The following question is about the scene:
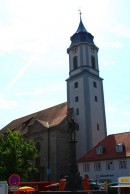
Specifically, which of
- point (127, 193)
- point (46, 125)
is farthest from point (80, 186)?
point (46, 125)

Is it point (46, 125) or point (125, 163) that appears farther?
point (46, 125)

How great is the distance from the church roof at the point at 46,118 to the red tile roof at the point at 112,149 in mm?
8914

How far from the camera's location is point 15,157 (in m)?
37.0

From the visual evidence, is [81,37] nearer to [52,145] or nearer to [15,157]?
[52,145]

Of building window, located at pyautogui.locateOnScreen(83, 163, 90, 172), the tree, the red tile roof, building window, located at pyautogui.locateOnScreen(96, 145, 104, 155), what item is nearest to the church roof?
the red tile roof

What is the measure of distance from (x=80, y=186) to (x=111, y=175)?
15.3 meters

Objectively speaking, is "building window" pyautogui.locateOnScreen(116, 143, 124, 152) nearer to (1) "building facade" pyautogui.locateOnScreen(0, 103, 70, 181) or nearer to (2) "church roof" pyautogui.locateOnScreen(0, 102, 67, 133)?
(1) "building facade" pyautogui.locateOnScreen(0, 103, 70, 181)

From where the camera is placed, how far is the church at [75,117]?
154ft

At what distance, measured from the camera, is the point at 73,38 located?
55938 millimetres

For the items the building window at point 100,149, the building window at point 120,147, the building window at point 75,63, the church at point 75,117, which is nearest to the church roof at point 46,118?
the church at point 75,117

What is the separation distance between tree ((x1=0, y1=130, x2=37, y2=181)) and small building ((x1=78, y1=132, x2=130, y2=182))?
8.53 meters

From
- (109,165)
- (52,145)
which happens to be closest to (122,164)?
(109,165)

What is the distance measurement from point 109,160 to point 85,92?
13.7 meters

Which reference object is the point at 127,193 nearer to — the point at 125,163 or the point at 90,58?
the point at 125,163
